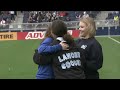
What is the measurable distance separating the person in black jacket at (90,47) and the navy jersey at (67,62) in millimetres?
234

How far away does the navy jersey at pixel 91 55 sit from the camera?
316 cm

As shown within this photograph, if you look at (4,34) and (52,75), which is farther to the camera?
(4,34)

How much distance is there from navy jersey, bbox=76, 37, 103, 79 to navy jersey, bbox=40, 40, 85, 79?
0.73ft

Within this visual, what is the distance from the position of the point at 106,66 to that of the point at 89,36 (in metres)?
7.34

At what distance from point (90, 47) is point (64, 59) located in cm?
41

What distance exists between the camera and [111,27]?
20922mm

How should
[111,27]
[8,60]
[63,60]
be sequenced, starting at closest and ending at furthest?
[63,60], [8,60], [111,27]

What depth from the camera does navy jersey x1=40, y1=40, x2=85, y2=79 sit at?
9.43ft

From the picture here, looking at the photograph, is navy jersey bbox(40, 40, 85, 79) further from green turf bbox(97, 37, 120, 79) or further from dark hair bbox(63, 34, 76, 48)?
green turf bbox(97, 37, 120, 79)

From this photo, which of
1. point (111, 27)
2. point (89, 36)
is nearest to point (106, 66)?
point (89, 36)

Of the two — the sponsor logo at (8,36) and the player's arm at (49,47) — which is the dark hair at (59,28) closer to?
the player's arm at (49,47)

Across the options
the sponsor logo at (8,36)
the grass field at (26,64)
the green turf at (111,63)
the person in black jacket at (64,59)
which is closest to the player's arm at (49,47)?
the person in black jacket at (64,59)
